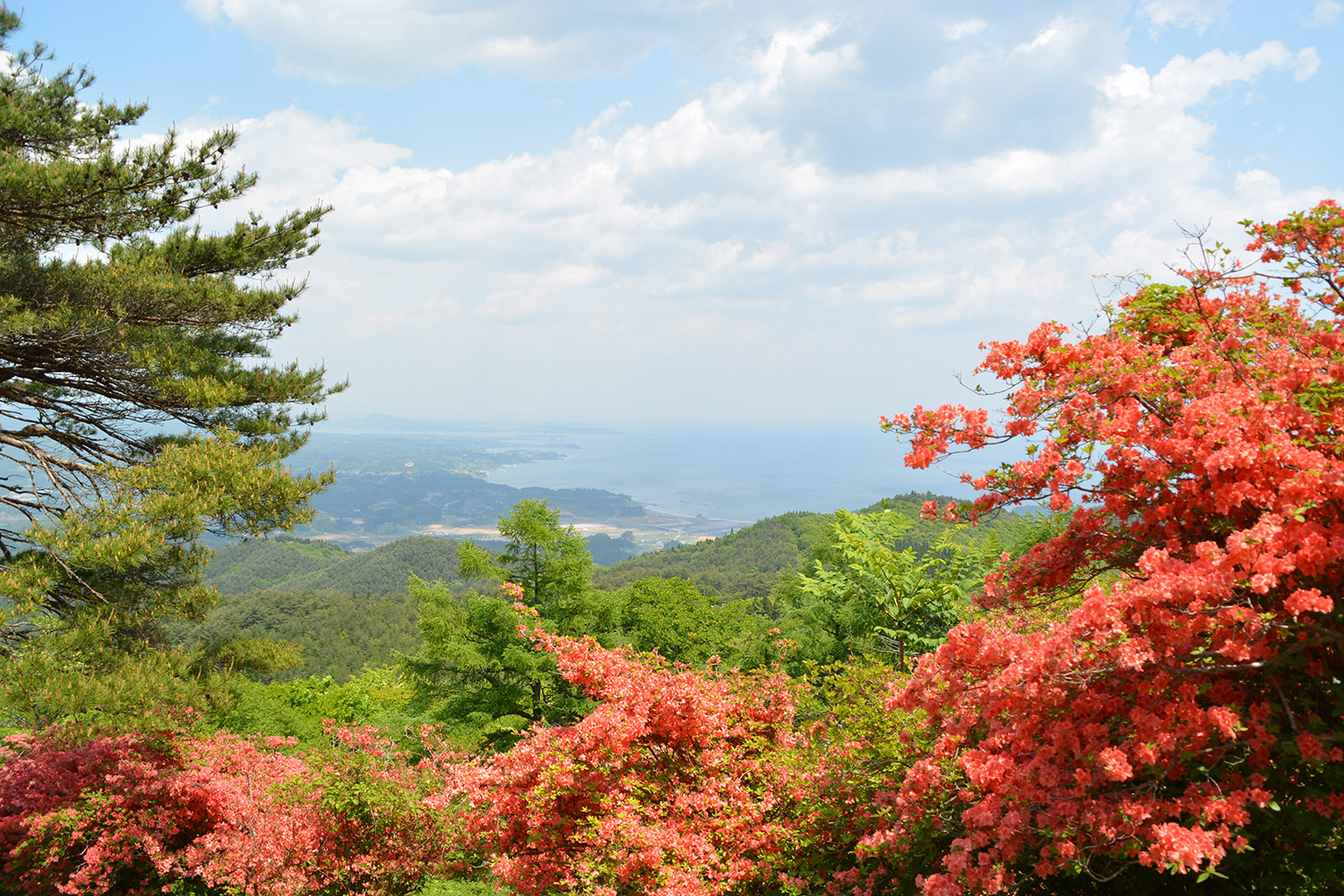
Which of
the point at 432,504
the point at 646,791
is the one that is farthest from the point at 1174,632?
the point at 432,504

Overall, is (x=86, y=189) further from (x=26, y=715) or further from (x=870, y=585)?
(x=870, y=585)

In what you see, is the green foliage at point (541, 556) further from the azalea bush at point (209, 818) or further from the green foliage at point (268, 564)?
the green foliage at point (268, 564)

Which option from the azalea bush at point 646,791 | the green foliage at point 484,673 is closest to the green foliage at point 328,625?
the green foliage at point 484,673

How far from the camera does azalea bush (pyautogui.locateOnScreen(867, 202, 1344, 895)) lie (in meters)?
A: 2.26

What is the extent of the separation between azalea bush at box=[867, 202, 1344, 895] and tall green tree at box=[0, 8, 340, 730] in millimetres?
6755

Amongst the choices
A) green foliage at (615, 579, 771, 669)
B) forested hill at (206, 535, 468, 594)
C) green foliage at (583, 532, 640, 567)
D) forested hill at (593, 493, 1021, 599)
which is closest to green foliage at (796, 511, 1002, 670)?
green foliage at (615, 579, 771, 669)

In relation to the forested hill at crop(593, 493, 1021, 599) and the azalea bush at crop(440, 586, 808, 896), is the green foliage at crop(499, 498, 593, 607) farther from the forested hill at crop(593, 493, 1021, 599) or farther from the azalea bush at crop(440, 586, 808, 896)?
the forested hill at crop(593, 493, 1021, 599)

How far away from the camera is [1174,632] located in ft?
7.75

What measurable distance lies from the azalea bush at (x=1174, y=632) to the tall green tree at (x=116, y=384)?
6.75 m

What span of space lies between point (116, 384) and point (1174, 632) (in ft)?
32.3

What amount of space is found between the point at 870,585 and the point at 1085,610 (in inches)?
372

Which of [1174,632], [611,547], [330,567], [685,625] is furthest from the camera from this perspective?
[611,547]

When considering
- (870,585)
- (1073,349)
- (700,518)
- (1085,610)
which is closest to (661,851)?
(1085,610)

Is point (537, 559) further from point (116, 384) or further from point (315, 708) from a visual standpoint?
point (315, 708)
